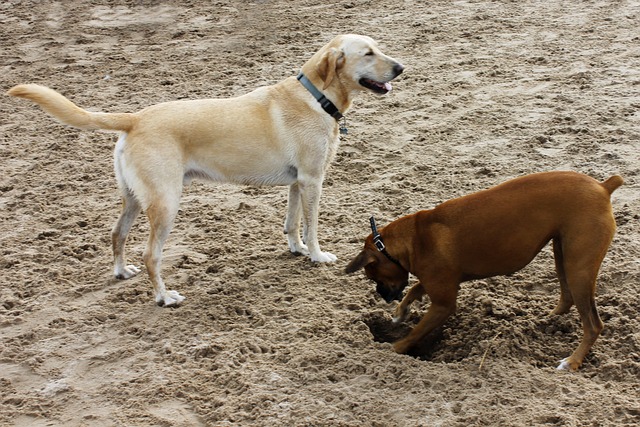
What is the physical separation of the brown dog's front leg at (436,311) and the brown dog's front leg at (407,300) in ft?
0.93

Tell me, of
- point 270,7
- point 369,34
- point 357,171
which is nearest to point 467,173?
point 357,171

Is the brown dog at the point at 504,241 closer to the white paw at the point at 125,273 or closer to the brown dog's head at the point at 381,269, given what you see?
the brown dog's head at the point at 381,269

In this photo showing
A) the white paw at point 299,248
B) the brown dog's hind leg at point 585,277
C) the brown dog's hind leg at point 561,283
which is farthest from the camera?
the white paw at point 299,248

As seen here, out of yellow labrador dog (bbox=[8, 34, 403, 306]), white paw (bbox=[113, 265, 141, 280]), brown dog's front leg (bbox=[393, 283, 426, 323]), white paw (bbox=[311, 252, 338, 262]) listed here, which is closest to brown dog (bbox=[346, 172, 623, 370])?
brown dog's front leg (bbox=[393, 283, 426, 323])

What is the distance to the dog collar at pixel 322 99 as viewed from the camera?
543cm

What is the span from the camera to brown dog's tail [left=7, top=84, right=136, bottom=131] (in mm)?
4910

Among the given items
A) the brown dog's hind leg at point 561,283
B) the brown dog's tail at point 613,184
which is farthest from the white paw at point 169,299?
the brown dog's tail at point 613,184

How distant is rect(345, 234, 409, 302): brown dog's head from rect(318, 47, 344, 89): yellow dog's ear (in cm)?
129

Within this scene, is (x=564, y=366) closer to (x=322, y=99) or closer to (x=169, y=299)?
(x=322, y=99)

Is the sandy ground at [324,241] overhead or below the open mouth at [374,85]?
below

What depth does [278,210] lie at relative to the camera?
6.42m

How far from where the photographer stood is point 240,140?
533 cm

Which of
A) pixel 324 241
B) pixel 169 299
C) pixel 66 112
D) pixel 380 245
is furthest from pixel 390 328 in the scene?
pixel 66 112

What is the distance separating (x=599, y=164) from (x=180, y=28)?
6.37 m
